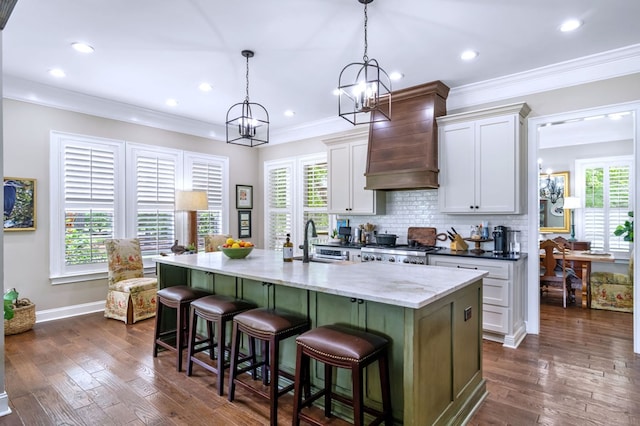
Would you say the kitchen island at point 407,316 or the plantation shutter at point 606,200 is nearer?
the kitchen island at point 407,316

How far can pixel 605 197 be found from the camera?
6453 millimetres

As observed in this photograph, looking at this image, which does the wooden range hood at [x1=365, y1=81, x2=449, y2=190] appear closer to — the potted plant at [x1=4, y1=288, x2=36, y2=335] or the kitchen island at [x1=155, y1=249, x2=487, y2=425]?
the kitchen island at [x1=155, y1=249, x2=487, y2=425]

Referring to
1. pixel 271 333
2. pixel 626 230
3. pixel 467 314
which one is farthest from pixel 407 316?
pixel 626 230

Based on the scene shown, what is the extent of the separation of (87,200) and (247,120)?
117 inches

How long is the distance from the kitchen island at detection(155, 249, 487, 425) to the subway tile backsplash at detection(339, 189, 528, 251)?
1.93 metres

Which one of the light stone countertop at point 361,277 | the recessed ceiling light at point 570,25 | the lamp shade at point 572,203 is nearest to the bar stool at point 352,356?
the light stone countertop at point 361,277

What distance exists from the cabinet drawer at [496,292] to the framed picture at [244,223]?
14.4 feet

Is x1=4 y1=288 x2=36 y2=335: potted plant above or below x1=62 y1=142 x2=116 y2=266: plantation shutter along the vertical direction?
below

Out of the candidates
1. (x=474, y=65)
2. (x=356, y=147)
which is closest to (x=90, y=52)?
(x=356, y=147)

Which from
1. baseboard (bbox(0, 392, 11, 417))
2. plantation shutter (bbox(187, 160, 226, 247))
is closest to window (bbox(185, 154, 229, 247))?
plantation shutter (bbox(187, 160, 226, 247))

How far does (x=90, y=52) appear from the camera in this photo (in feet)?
11.5

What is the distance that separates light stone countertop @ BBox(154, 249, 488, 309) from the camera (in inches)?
75.7

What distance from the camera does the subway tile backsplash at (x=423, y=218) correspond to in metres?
4.20

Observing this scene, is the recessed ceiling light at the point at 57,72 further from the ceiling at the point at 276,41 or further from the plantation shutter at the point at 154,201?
the plantation shutter at the point at 154,201
